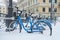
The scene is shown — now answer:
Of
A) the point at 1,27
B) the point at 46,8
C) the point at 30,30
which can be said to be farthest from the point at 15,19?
the point at 46,8

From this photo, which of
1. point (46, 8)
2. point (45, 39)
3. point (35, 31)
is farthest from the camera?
point (46, 8)

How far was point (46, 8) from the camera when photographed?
5562 cm

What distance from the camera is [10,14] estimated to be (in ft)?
47.0

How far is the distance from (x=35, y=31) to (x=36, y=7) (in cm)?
4455

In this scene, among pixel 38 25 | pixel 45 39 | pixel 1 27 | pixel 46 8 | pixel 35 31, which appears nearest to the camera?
pixel 45 39

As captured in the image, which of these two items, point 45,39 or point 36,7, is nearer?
point 45,39

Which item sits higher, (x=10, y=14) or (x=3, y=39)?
(x=10, y=14)

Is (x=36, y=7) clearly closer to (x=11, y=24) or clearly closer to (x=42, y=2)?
(x=42, y=2)

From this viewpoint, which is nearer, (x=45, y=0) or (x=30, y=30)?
(x=30, y=30)

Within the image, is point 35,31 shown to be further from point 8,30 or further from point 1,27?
point 1,27

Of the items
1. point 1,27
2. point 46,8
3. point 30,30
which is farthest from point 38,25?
point 46,8

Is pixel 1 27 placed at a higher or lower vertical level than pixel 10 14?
lower

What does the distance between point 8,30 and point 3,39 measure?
11.7 feet

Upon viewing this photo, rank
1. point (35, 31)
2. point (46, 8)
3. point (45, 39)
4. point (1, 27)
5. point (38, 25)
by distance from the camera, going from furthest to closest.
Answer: point (46, 8), point (1, 27), point (38, 25), point (35, 31), point (45, 39)
